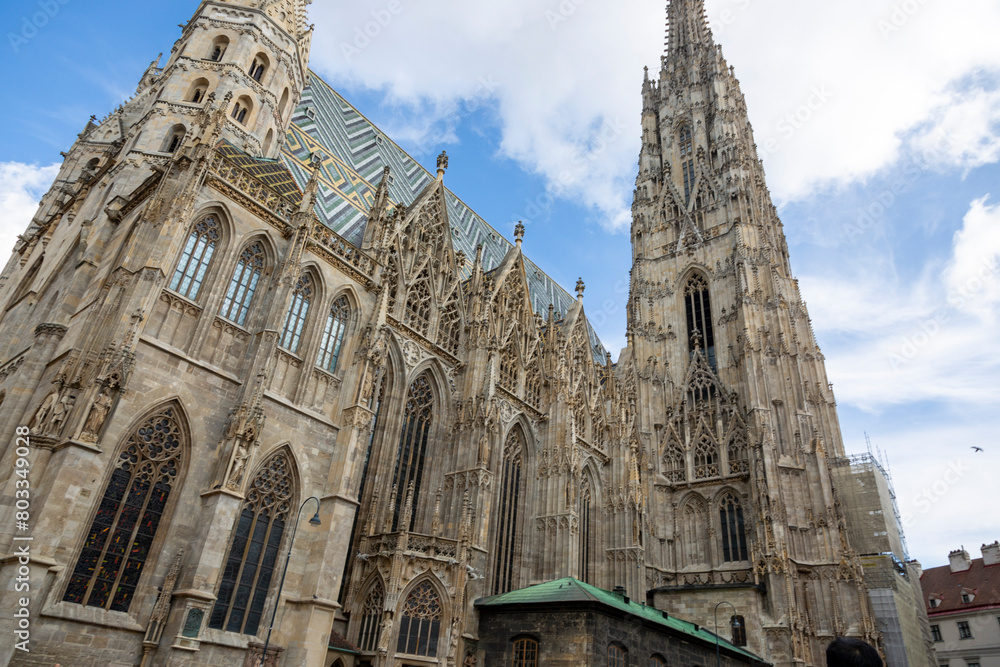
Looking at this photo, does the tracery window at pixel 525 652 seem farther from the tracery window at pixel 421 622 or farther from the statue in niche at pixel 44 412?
the statue in niche at pixel 44 412

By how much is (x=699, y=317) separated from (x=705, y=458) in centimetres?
979

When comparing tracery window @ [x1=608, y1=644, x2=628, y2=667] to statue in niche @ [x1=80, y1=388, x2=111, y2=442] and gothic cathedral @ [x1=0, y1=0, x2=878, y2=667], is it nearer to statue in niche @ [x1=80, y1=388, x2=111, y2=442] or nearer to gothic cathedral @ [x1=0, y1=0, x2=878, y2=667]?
gothic cathedral @ [x1=0, y1=0, x2=878, y2=667]

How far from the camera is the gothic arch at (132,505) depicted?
1331 centimetres

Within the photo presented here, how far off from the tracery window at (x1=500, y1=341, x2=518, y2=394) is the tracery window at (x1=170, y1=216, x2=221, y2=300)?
13.1m

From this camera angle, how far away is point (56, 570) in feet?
41.0

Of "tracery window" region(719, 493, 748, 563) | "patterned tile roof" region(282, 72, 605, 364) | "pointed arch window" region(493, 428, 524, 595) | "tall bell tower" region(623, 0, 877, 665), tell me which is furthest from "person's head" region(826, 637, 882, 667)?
"tracery window" region(719, 493, 748, 563)

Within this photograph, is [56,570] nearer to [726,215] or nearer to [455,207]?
[455,207]

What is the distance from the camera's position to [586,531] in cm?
3025

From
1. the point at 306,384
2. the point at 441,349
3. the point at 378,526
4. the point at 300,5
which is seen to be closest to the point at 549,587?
the point at 378,526

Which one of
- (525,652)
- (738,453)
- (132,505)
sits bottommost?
(525,652)

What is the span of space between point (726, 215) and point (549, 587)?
2883cm

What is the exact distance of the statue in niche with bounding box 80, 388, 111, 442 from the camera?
13.4 m

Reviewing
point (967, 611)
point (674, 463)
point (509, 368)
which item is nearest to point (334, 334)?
point (509, 368)

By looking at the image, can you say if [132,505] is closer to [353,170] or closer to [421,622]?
[421,622]
